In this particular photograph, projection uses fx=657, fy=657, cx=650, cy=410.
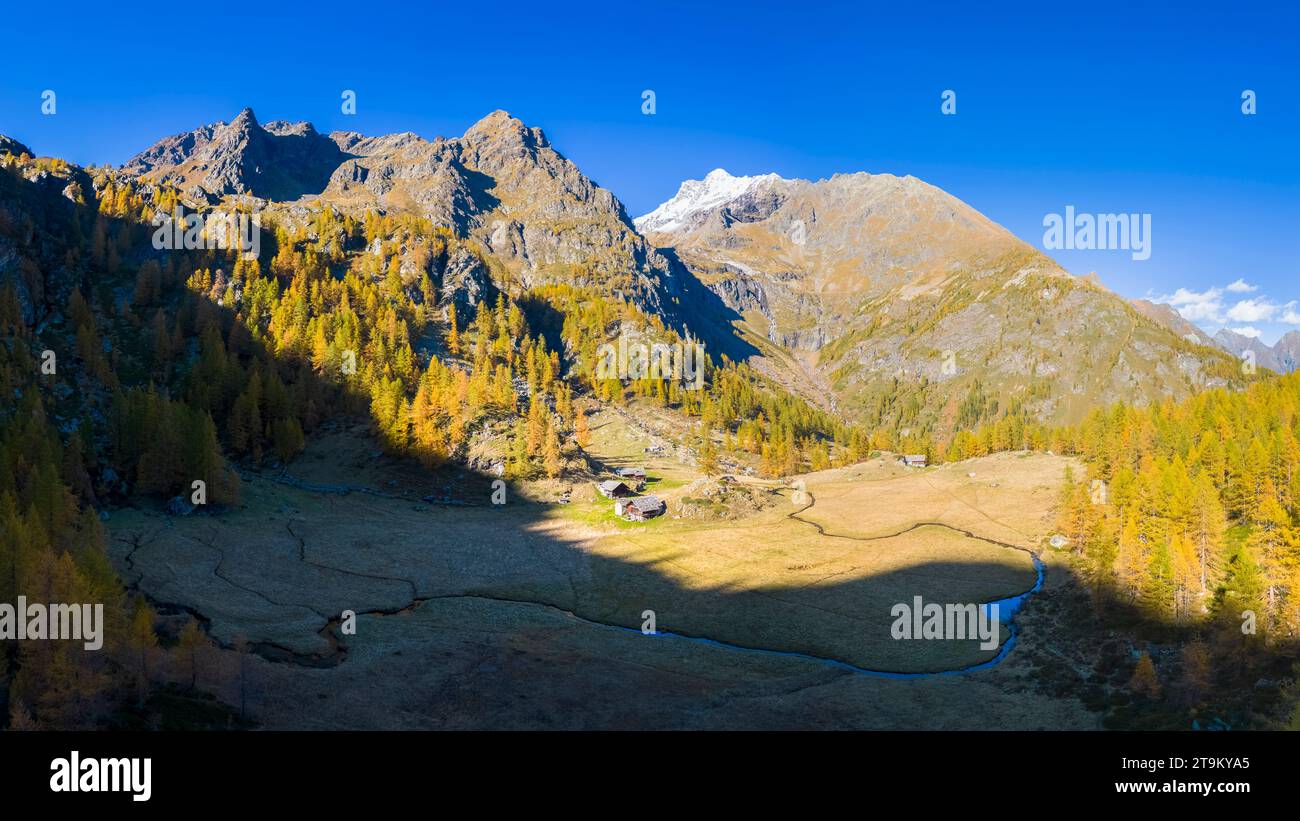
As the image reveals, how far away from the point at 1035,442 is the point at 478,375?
137560 millimetres

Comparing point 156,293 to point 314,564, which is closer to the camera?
point 314,564

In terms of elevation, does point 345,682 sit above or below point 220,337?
below

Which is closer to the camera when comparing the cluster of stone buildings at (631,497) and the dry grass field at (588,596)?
the dry grass field at (588,596)

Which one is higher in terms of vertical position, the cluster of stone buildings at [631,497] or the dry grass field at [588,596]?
the cluster of stone buildings at [631,497]

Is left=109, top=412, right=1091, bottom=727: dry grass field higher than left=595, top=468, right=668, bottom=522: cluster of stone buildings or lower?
lower

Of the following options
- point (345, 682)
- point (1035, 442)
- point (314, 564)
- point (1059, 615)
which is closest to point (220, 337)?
point (314, 564)

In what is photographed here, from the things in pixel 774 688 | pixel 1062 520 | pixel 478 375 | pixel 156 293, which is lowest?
pixel 774 688

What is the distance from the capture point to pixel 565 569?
3243 inches

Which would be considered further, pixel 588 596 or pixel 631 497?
pixel 631 497

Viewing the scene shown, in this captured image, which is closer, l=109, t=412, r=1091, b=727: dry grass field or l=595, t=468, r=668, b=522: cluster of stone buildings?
l=109, t=412, r=1091, b=727: dry grass field

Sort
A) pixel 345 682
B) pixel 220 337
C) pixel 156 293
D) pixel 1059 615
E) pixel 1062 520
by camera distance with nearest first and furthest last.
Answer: pixel 345 682 → pixel 1059 615 → pixel 1062 520 → pixel 220 337 → pixel 156 293

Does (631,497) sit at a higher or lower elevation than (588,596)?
higher
